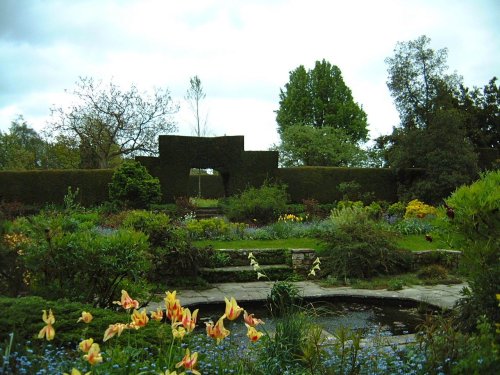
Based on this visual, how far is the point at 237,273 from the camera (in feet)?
29.5

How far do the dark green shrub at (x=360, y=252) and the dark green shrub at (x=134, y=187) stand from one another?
879 cm

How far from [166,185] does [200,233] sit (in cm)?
694

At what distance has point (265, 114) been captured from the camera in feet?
128

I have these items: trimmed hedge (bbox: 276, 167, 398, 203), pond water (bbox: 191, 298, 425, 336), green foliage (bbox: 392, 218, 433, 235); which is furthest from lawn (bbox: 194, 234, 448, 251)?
trimmed hedge (bbox: 276, 167, 398, 203)

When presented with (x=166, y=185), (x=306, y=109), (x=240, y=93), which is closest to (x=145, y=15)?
(x=166, y=185)

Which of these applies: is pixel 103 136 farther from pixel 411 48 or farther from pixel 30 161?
pixel 411 48

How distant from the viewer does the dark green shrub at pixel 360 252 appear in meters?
8.89

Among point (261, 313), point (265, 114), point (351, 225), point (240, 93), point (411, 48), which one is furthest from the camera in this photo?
point (265, 114)

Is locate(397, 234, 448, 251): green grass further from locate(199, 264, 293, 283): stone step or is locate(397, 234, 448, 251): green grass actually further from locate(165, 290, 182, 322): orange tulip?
locate(165, 290, 182, 322): orange tulip

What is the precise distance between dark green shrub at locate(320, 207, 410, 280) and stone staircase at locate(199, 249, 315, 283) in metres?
0.49

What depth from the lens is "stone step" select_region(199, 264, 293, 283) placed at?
8.81 m

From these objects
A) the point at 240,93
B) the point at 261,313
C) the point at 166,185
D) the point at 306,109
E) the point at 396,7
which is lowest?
the point at 261,313

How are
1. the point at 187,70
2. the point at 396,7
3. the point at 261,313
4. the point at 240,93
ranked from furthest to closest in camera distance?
the point at 187,70
the point at 240,93
the point at 396,7
the point at 261,313

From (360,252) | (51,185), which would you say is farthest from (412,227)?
(51,185)
